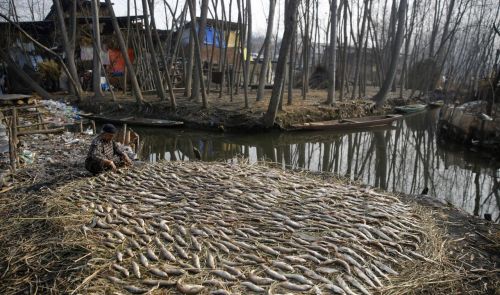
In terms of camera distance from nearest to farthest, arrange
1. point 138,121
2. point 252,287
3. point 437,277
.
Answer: point 252,287 → point 437,277 → point 138,121

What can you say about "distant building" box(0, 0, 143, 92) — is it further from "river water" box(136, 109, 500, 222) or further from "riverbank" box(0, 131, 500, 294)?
"riverbank" box(0, 131, 500, 294)

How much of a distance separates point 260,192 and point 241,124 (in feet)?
38.1

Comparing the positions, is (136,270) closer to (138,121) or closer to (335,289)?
(335,289)

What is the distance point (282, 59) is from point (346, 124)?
16.6 feet

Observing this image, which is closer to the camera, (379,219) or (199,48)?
(379,219)

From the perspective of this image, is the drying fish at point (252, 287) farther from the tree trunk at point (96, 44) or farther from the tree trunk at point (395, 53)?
the tree trunk at point (395, 53)

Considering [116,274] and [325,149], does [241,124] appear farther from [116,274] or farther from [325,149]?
[116,274]

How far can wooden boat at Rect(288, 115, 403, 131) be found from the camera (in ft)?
58.9

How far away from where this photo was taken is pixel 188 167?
8062mm

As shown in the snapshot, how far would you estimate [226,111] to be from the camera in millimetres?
18625

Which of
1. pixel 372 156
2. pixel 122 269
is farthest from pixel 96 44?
pixel 122 269

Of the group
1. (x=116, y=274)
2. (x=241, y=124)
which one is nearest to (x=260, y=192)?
(x=116, y=274)

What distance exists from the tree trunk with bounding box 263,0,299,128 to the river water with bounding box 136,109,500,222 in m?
0.98

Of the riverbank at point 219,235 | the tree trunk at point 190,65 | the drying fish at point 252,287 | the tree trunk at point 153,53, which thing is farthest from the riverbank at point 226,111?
the drying fish at point 252,287
